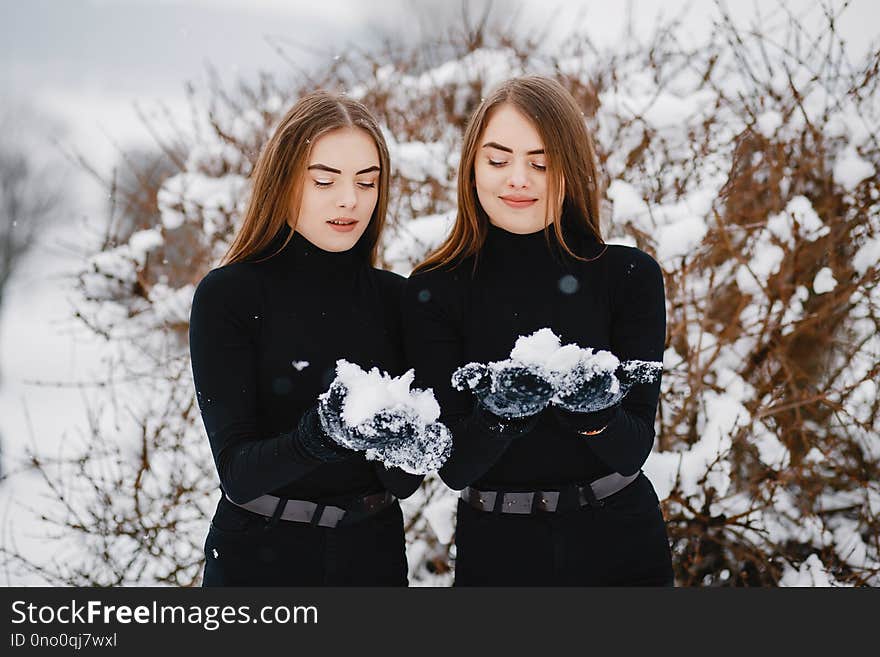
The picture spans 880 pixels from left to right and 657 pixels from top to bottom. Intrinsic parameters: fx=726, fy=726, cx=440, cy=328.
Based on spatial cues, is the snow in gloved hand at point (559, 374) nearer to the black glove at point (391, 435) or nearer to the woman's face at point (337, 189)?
the black glove at point (391, 435)

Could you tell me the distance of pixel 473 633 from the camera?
171cm

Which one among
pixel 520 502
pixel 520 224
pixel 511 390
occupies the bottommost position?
pixel 520 502

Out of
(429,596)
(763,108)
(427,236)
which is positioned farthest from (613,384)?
(763,108)

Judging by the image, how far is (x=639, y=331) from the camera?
1.74 metres

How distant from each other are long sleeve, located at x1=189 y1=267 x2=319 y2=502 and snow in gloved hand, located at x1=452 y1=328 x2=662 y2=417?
482 mm

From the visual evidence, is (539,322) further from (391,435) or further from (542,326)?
(391,435)

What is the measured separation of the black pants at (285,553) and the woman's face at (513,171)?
2.77 ft

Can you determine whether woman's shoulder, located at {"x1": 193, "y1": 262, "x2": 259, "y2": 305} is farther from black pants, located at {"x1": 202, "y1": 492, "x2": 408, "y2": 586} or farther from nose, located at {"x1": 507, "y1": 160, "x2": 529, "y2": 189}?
nose, located at {"x1": 507, "y1": 160, "x2": 529, "y2": 189}

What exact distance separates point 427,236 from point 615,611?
1722 mm

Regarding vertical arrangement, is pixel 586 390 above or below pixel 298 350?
below

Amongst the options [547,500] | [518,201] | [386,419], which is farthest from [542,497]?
[518,201]

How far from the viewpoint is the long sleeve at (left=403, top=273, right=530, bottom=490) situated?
1.54m

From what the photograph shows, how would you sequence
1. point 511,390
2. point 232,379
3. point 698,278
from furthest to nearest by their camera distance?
1. point 698,278
2. point 232,379
3. point 511,390

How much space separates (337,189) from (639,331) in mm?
809
